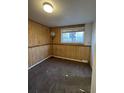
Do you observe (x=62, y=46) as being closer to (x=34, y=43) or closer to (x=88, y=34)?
(x=88, y=34)

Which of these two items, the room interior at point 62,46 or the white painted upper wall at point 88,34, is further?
the white painted upper wall at point 88,34

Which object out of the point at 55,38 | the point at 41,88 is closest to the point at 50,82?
the point at 41,88

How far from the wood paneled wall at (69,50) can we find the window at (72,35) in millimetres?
275

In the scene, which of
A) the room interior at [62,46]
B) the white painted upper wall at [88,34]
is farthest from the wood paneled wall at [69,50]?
the white painted upper wall at [88,34]

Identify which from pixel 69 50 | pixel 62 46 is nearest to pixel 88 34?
pixel 69 50

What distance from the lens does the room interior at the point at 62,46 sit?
2.48 metres

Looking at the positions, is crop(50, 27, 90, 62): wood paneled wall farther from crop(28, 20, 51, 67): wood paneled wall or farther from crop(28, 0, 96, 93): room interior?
crop(28, 20, 51, 67): wood paneled wall

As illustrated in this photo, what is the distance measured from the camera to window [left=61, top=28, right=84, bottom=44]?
5006 millimetres

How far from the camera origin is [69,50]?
538 centimetres

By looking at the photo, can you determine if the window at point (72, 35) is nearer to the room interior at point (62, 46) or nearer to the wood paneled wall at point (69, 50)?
the room interior at point (62, 46)
